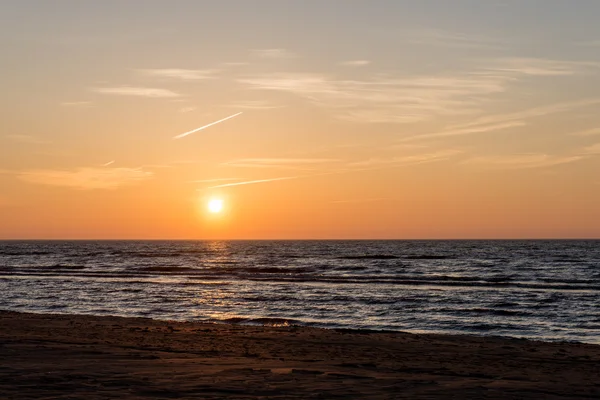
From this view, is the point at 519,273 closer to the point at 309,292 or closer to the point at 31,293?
the point at 309,292

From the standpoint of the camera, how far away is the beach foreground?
12258 mm

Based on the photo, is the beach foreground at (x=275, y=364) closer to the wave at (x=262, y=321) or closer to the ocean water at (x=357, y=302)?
the wave at (x=262, y=321)

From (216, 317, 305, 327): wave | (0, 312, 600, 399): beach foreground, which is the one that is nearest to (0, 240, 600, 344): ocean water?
(216, 317, 305, 327): wave

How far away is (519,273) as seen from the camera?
220 feet

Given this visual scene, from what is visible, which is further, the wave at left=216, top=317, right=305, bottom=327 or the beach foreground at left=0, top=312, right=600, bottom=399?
the wave at left=216, top=317, right=305, bottom=327

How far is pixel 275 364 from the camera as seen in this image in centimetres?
1554

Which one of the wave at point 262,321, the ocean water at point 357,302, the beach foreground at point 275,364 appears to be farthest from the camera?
the ocean water at point 357,302

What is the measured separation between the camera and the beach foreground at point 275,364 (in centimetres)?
1226

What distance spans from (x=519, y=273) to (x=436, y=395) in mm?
58506

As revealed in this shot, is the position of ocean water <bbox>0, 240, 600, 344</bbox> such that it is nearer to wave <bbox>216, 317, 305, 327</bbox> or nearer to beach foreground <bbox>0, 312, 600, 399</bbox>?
wave <bbox>216, 317, 305, 327</bbox>

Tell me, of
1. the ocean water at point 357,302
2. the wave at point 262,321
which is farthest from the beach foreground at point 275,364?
the ocean water at point 357,302

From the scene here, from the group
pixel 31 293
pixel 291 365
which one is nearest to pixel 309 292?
pixel 31 293

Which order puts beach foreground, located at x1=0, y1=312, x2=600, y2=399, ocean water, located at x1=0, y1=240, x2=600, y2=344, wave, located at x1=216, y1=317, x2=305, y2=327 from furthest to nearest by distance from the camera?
ocean water, located at x1=0, y1=240, x2=600, y2=344, wave, located at x1=216, y1=317, x2=305, y2=327, beach foreground, located at x1=0, y1=312, x2=600, y2=399

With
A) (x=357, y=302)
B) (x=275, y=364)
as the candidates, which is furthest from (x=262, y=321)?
(x=275, y=364)
